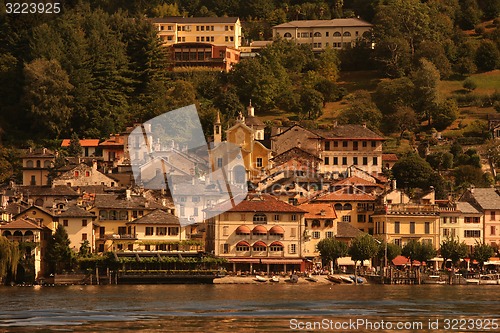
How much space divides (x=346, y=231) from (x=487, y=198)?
1412cm

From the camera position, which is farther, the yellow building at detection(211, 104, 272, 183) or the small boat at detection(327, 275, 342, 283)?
the yellow building at detection(211, 104, 272, 183)

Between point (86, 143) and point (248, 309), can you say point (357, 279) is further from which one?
point (86, 143)

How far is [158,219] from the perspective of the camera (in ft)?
420

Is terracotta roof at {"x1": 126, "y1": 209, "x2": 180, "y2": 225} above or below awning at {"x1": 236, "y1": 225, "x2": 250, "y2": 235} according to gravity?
above

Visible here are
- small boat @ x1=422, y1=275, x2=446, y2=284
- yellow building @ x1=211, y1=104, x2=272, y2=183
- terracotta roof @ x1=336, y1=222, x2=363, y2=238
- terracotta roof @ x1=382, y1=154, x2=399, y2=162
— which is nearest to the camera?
small boat @ x1=422, y1=275, x2=446, y2=284

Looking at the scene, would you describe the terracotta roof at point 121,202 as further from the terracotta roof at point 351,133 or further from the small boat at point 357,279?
the terracotta roof at point 351,133

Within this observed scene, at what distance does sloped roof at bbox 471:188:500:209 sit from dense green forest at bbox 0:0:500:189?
28.4 meters

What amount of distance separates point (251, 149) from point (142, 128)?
13249 millimetres

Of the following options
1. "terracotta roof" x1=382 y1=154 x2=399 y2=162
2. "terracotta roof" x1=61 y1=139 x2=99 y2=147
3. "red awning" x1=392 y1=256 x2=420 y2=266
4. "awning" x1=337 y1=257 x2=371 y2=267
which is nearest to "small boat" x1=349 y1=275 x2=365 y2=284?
"red awning" x1=392 y1=256 x2=420 y2=266

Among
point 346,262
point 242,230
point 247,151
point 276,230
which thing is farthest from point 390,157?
point 242,230

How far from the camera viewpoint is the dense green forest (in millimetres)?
164625

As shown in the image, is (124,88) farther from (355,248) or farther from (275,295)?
(275,295)

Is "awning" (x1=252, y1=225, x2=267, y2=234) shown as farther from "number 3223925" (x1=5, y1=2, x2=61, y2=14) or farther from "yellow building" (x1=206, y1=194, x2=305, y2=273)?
"number 3223925" (x1=5, y1=2, x2=61, y2=14)

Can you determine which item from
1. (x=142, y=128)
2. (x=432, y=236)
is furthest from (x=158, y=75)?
(x=432, y=236)
